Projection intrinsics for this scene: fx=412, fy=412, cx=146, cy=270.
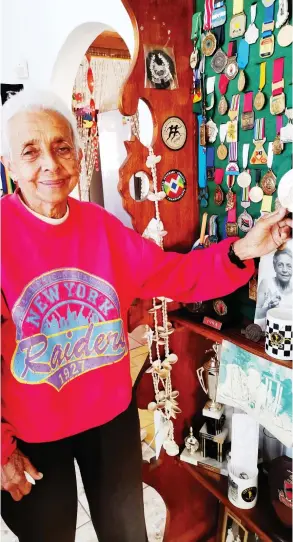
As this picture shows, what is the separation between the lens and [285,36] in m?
0.93

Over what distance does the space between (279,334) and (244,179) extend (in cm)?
42

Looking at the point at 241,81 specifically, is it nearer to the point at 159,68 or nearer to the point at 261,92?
the point at 261,92

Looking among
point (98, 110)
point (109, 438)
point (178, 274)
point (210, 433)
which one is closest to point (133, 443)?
point (109, 438)

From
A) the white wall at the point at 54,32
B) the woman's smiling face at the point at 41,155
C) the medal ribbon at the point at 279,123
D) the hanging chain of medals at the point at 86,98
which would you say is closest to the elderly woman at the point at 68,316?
the woman's smiling face at the point at 41,155

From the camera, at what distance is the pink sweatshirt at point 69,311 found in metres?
0.90

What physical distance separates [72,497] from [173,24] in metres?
1.25

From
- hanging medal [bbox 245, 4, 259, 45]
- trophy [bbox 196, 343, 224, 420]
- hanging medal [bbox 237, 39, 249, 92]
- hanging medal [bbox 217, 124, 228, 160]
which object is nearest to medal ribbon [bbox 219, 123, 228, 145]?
hanging medal [bbox 217, 124, 228, 160]

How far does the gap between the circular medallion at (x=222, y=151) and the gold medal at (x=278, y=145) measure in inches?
6.5

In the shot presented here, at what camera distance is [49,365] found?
93 cm

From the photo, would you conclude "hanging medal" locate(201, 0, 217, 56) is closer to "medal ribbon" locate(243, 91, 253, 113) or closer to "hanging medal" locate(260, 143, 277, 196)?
"medal ribbon" locate(243, 91, 253, 113)

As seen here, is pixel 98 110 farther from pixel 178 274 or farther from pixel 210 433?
pixel 210 433

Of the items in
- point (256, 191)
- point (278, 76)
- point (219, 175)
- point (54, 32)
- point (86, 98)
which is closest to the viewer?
point (278, 76)

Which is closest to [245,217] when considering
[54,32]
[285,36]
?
[285,36]

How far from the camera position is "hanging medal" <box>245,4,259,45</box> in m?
0.99
